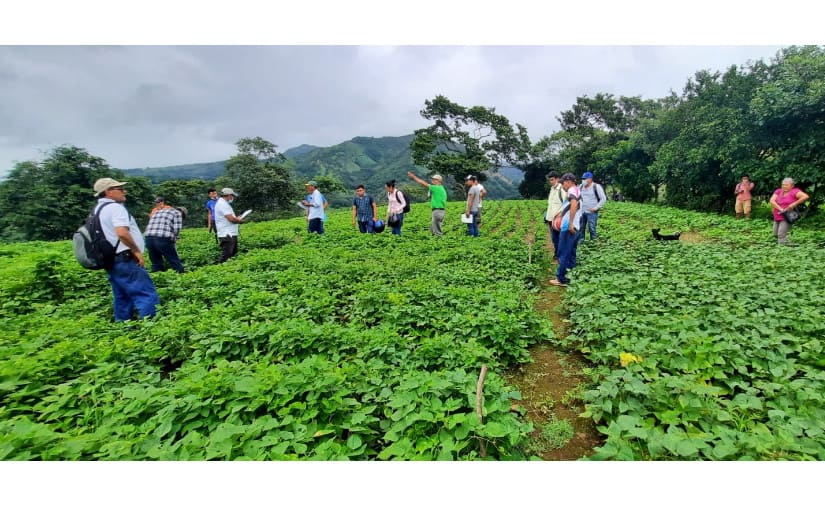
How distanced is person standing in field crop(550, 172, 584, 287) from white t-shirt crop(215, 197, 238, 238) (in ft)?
23.1

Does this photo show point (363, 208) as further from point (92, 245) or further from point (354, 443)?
point (354, 443)

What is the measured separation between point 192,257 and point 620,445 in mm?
9658

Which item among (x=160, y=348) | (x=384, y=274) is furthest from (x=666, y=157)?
(x=160, y=348)

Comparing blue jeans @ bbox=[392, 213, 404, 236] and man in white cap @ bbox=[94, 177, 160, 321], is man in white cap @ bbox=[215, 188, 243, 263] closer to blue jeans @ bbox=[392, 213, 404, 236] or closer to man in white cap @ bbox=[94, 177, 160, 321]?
man in white cap @ bbox=[94, 177, 160, 321]

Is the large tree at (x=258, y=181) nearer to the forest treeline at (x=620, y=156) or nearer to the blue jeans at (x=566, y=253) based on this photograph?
the forest treeline at (x=620, y=156)

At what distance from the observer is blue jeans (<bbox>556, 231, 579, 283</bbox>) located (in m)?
6.36

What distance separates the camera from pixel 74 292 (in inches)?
222

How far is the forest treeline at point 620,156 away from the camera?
11.8m

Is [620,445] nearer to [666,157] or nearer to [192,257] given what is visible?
[192,257]

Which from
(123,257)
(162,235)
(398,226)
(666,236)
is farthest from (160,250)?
(666,236)

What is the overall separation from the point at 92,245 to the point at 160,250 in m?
3.11

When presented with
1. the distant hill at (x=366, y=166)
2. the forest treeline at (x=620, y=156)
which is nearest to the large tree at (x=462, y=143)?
the forest treeline at (x=620, y=156)

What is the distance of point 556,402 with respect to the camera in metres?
3.12

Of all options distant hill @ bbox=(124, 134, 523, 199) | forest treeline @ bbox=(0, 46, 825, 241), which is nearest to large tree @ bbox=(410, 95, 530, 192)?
forest treeline @ bbox=(0, 46, 825, 241)
